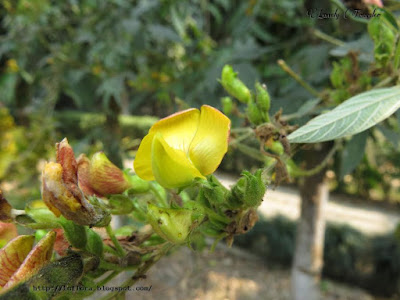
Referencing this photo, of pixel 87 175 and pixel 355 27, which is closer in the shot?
pixel 87 175

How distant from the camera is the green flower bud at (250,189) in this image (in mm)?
219

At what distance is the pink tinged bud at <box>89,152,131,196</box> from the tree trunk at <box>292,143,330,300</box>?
88 centimetres

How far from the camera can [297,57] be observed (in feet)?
2.99

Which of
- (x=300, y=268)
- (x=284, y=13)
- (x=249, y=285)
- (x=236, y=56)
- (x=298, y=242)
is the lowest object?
(x=249, y=285)

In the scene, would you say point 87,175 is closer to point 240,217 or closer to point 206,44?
point 240,217

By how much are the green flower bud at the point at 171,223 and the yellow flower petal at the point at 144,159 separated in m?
0.02

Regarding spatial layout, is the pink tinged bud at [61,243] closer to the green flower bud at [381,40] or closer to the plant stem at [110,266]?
the plant stem at [110,266]

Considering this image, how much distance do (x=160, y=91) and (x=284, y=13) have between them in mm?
489

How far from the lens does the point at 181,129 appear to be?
24cm

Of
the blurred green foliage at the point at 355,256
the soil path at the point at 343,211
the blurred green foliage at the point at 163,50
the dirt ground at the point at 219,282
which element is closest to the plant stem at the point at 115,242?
the blurred green foliage at the point at 163,50

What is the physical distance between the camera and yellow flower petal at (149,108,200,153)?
0.77 feet

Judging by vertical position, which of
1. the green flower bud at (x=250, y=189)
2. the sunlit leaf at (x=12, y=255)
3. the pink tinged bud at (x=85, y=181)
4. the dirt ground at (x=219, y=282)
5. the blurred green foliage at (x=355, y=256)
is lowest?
the dirt ground at (x=219, y=282)

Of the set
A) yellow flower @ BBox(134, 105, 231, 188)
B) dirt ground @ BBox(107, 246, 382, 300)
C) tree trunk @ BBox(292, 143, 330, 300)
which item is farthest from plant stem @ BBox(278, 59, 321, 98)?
dirt ground @ BBox(107, 246, 382, 300)

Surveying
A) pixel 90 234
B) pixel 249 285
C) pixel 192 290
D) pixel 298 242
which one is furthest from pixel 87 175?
pixel 249 285
